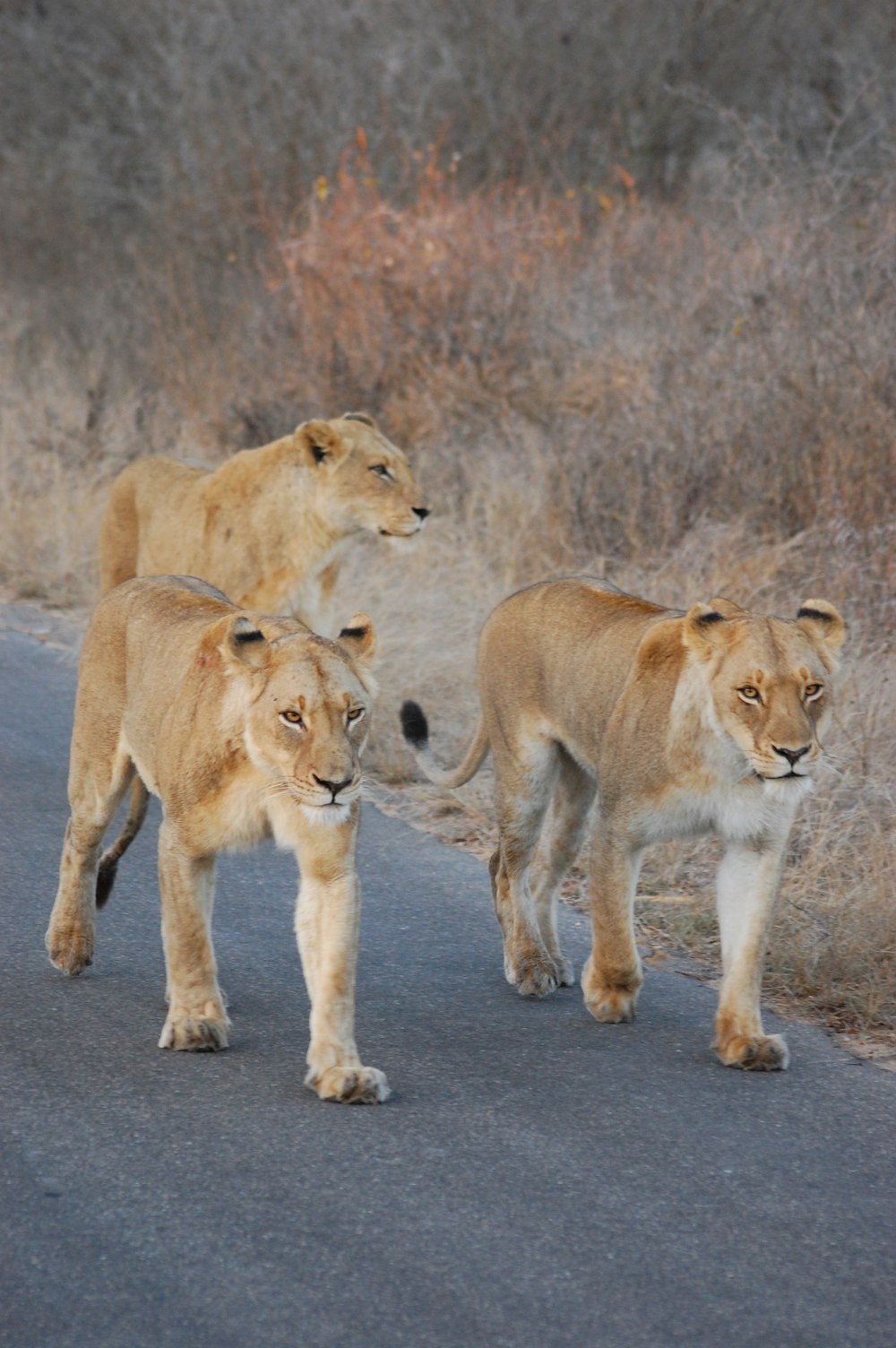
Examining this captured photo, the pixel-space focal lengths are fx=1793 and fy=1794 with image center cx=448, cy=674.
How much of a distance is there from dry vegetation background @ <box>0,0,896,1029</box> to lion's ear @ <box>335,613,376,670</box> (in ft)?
5.52

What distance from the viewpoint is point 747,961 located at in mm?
4488

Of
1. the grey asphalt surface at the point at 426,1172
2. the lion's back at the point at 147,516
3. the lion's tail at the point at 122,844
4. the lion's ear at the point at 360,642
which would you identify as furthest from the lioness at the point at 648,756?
the lion's back at the point at 147,516

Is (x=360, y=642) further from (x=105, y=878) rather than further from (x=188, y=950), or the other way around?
(x=105, y=878)

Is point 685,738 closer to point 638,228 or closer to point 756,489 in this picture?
point 756,489

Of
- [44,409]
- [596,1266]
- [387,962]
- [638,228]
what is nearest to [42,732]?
[387,962]

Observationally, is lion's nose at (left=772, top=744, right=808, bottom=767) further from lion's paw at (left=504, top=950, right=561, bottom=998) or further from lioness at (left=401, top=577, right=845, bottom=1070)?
lion's paw at (left=504, top=950, right=561, bottom=998)

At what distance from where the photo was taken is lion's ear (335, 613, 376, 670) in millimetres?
4355

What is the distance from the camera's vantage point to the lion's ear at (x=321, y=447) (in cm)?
754

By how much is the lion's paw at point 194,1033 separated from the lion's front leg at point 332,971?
1.10 feet

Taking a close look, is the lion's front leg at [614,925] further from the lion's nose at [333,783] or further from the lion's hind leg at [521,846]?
the lion's nose at [333,783]

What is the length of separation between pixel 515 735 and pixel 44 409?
9.25 metres

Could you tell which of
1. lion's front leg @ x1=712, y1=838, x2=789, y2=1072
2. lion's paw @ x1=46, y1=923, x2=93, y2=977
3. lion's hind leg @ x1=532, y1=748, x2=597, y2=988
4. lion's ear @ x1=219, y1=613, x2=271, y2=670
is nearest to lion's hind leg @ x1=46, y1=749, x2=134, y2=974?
lion's paw @ x1=46, y1=923, x2=93, y2=977

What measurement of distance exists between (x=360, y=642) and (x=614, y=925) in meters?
1.00

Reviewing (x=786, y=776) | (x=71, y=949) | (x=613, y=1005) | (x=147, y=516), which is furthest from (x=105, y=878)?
(x=147, y=516)
